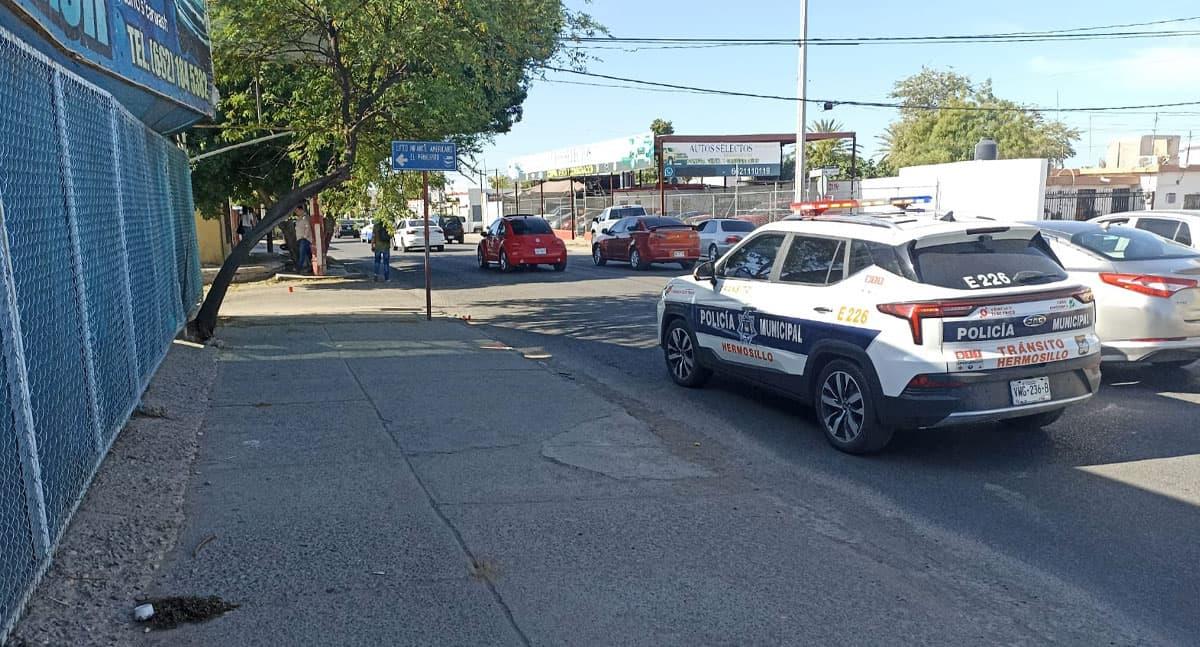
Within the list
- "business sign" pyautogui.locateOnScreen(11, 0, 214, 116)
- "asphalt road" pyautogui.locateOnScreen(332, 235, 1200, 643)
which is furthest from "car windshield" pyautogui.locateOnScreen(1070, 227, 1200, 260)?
"business sign" pyautogui.locateOnScreen(11, 0, 214, 116)

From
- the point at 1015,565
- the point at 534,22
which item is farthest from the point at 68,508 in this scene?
the point at 534,22

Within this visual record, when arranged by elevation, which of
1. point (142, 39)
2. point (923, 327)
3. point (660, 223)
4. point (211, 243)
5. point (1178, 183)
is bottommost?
point (211, 243)

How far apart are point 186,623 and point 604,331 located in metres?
9.69

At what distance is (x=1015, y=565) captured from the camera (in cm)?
461

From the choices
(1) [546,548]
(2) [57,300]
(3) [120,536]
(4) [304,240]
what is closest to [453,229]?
(4) [304,240]

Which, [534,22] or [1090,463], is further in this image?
[534,22]

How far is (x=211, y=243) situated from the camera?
99.9 feet

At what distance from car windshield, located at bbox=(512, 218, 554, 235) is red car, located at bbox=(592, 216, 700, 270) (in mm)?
2218

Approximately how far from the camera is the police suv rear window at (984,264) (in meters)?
6.18

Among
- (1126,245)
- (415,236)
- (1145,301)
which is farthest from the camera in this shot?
(415,236)

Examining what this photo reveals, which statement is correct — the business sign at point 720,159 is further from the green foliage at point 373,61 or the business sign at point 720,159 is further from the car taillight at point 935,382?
the car taillight at point 935,382

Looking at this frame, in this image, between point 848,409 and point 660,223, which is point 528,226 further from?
point 848,409

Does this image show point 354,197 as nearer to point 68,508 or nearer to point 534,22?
point 534,22

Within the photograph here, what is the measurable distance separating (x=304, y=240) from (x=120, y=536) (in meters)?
21.7
